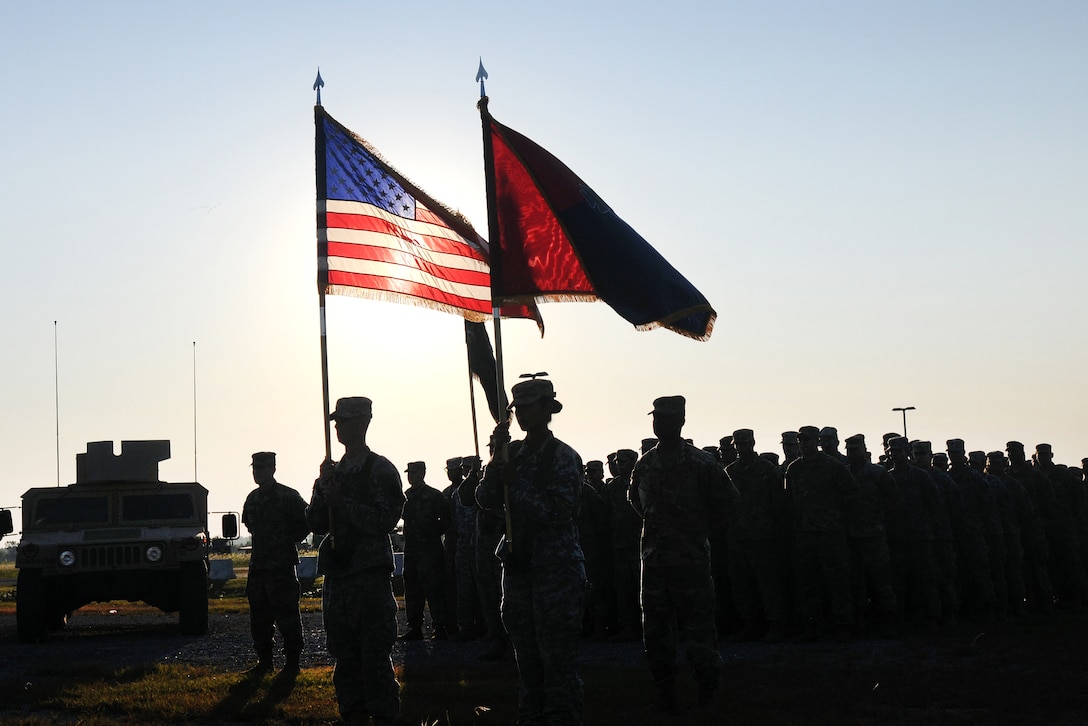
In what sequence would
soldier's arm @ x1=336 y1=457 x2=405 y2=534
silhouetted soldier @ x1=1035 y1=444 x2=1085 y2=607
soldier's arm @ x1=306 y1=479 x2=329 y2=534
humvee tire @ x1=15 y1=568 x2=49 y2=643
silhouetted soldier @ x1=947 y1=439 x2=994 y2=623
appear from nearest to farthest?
soldier's arm @ x1=336 y1=457 x2=405 y2=534 < soldier's arm @ x1=306 y1=479 x2=329 y2=534 < silhouetted soldier @ x1=947 y1=439 x2=994 y2=623 < humvee tire @ x1=15 y1=568 x2=49 y2=643 < silhouetted soldier @ x1=1035 y1=444 x2=1085 y2=607

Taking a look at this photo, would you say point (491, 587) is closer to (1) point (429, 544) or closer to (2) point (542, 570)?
(1) point (429, 544)

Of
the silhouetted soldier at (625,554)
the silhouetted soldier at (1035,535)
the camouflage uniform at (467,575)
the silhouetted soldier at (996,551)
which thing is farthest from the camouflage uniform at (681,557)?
the silhouetted soldier at (1035,535)

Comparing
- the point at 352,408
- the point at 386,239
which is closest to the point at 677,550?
the point at 352,408

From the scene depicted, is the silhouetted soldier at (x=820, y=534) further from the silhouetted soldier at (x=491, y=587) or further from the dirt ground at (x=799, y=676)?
the silhouetted soldier at (x=491, y=587)

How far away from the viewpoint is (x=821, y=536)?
1345cm

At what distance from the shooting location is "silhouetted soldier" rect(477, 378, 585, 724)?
7230 mm

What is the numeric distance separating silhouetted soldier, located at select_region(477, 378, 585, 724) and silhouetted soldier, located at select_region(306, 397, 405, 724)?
87 cm

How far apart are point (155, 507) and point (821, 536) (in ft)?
31.5

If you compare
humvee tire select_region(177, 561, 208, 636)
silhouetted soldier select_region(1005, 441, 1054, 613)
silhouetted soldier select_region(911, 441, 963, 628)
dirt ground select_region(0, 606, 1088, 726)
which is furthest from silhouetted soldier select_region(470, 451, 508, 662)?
silhouetted soldier select_region(1005, 441, 1054, 613)

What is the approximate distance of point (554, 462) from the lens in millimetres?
7523

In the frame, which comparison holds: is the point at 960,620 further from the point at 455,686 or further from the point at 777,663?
the point at 455,686

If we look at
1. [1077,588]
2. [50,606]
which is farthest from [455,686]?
[1077,588]

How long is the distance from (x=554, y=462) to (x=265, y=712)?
3.55 metres

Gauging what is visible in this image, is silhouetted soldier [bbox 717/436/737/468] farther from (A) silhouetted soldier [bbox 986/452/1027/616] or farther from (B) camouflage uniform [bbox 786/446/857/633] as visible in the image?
(A) silhouetted soldier [bbox 986/452/1027/616]
